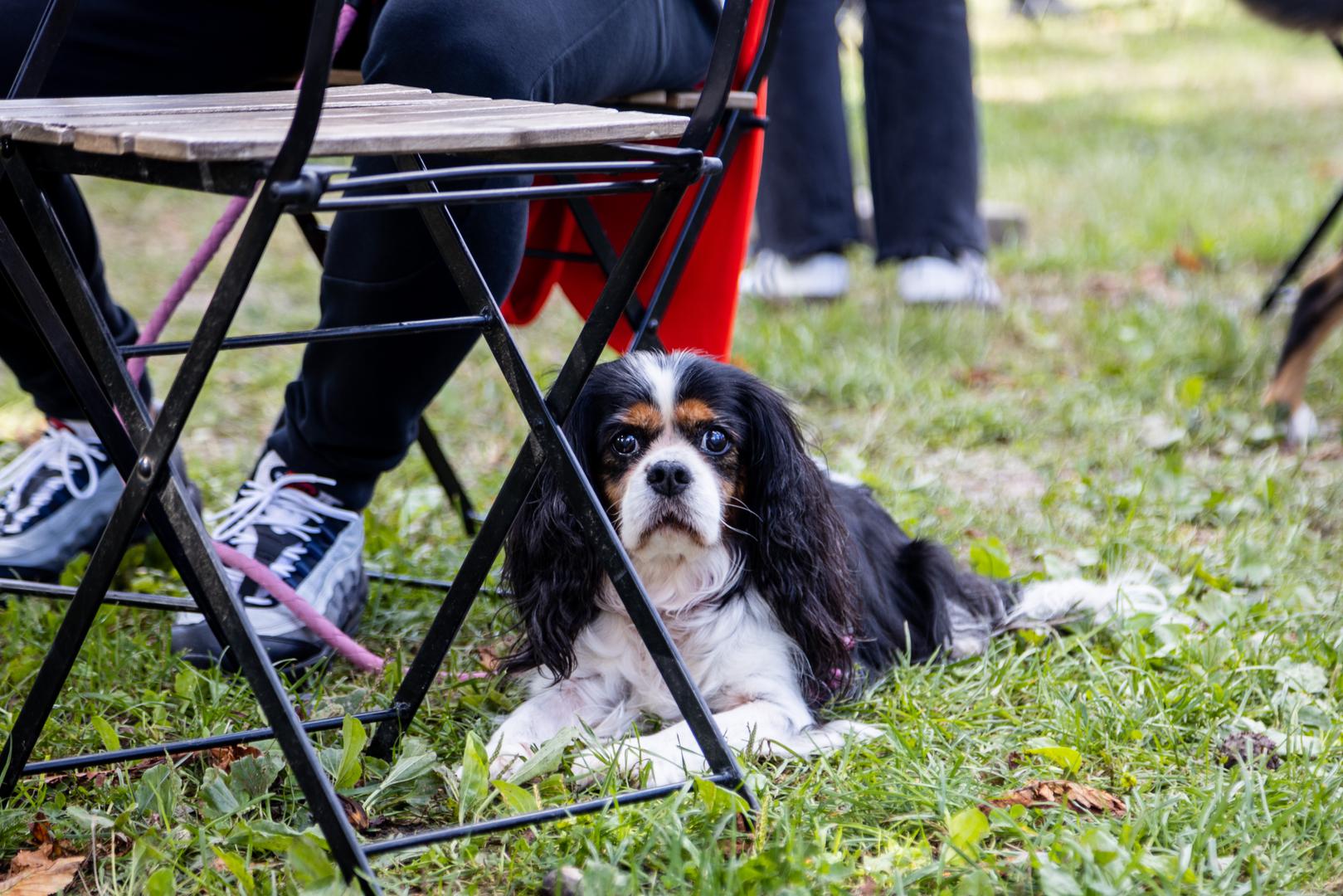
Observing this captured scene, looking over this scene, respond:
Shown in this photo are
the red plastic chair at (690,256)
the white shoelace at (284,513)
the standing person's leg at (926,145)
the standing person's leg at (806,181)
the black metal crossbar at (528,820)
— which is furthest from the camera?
the standing person's leg at (806,181)

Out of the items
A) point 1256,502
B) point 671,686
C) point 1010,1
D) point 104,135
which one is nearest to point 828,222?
point 1256,502

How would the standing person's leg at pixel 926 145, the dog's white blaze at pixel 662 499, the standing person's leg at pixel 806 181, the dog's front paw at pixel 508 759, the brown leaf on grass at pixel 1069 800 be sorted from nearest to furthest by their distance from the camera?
the brown leaf on grass at pixel 1069 800 < the dog's front paw at pixel 508 759 < the dog's white blaze at pixel 662 499 < the standing person's leg at pixel 926 145 < the standing person's leg at pixel 806 181

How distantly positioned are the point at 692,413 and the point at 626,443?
107 mm

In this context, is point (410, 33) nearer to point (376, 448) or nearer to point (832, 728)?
point (376, 448)

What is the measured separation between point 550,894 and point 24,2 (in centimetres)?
155

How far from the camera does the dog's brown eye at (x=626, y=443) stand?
79.4 inches

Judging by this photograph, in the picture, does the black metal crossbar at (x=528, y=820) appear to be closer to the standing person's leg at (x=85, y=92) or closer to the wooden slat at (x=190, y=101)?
the wooden slat at (x=190, y=101)

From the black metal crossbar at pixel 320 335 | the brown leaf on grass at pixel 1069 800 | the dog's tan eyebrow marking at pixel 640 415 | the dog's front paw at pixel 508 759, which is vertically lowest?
the dog's front paw at pixel 508 759

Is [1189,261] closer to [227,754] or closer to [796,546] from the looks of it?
[796,546]

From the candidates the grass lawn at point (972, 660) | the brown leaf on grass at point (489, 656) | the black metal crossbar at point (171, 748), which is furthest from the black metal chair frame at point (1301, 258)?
the black metal crossbar at point (171, 748)

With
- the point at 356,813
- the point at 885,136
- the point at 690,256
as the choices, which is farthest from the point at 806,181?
the point at 356,813

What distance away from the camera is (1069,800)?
171 cm

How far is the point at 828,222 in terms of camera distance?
4672 millimetres

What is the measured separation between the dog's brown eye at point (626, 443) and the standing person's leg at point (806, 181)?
2.66 metres
